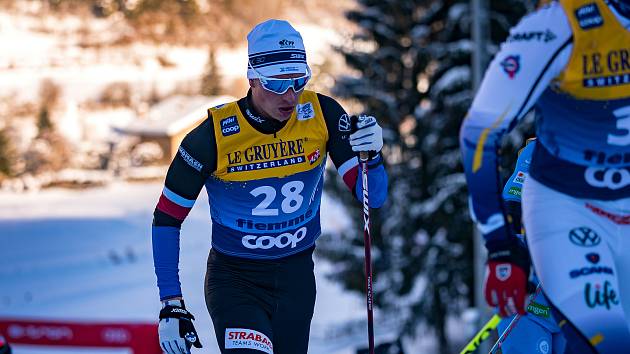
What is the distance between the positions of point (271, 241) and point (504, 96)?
213 cm

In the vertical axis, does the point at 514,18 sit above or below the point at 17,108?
above

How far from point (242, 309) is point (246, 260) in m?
0.36

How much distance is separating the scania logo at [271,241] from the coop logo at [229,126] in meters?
0.63

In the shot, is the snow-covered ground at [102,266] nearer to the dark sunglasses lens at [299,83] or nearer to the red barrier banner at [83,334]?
the red barrier banner at [83,334]

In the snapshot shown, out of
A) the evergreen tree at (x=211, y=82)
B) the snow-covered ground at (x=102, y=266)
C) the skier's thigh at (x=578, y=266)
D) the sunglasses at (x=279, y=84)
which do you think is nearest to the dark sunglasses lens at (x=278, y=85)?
the sunglasses at (x=279, y=84)

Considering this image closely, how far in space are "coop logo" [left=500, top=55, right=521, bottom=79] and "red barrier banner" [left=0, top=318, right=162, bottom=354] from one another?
8154 millimetres

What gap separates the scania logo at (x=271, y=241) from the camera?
5348mm

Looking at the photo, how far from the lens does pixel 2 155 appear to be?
6494cm

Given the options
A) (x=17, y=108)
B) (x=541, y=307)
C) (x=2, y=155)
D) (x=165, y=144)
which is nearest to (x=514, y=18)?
(x=541, y=307)

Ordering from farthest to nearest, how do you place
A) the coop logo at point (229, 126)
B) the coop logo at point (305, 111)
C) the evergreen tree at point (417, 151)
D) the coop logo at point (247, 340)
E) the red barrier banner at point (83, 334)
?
the evergreen tree at point (417, 151), the red barrier banner at point (83, 334), the coop logo at point (305, 111), the coop logo at point (229, 126), the coop logo at point (247, 340)

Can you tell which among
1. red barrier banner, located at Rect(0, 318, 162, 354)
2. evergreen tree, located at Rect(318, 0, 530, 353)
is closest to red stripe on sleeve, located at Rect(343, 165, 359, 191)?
red barrier banner, located at Rect(0, 318, 162, 354)

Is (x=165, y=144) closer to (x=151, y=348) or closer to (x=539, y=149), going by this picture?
(x=151, y=348)

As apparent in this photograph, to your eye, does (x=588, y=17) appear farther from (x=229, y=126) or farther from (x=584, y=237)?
(x=229, y=126)

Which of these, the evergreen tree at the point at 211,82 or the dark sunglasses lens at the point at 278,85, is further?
the evergreen tree at the point at 211,82
